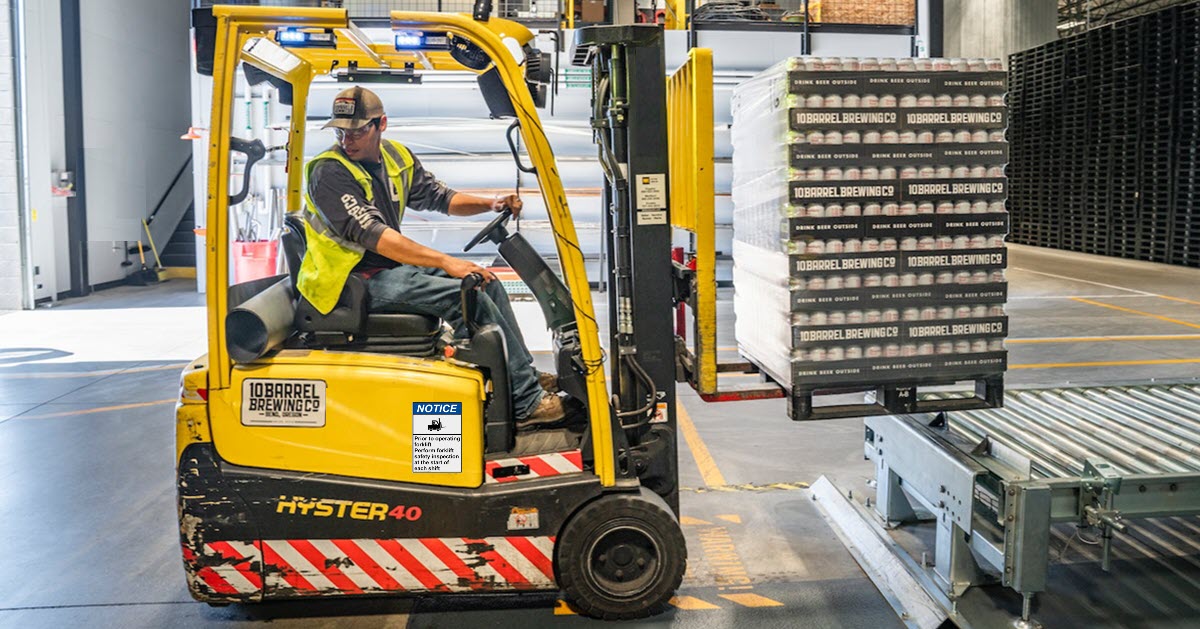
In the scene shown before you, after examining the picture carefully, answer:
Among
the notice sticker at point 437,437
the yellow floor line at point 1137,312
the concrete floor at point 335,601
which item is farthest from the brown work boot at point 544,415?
the yellow floor line at point 1137,312

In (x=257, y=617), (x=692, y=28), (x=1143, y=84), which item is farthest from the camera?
(x=1143, y=84)

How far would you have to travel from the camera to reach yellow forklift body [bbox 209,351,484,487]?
377 cm

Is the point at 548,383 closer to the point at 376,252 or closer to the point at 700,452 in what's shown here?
the point at 376,252

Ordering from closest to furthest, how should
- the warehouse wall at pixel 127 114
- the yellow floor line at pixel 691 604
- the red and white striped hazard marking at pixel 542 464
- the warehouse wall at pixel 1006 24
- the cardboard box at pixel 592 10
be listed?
the red and white striped hazard marking at pixel 542 464
the yellow floor line at pixel 691 604
the cardboard box at pixel 592 10
the warehouse wall at pixel 127 114
the warehouse wall at pixel 1006 24

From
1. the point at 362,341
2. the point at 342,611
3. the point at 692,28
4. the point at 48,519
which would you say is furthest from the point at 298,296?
the point at 692,28

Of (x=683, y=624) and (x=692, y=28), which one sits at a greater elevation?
(x=692, y=28)

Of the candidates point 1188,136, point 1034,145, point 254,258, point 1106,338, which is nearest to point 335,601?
point 1106,338

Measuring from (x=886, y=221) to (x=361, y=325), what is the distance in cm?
208

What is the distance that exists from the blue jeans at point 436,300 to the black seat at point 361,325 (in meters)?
0.04

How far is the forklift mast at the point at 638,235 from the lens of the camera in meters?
3.96

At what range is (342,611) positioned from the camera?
13.9 ft

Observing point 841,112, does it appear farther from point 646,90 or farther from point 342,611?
point 342,611

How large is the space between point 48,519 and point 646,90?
402 centimetres

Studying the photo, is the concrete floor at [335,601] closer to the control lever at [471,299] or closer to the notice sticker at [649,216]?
the control lever at [471,299]
